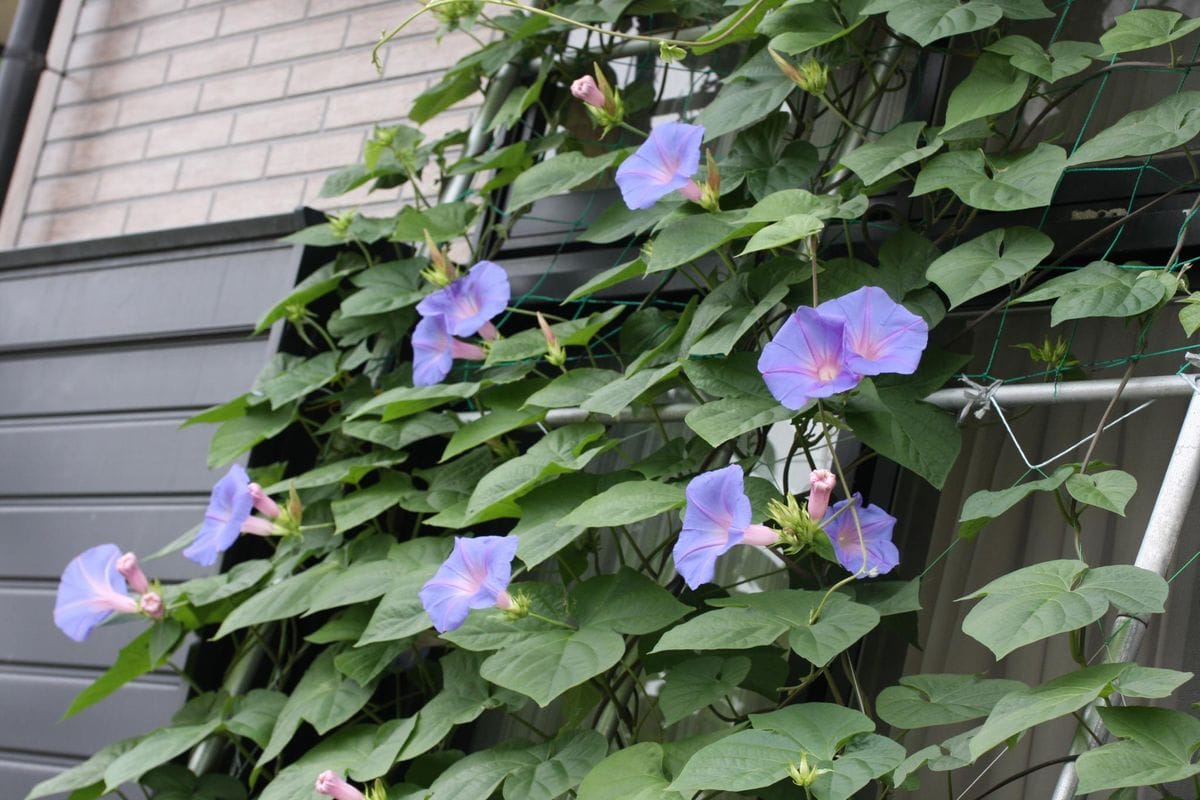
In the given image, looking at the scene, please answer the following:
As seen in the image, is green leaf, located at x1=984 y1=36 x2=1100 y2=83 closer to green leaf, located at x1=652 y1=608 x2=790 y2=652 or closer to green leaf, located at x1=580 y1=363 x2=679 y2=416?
green leaf, located at x1=580 y1=363 x2=679 y2=416

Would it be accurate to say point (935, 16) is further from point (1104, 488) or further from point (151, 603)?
point (151, 603)

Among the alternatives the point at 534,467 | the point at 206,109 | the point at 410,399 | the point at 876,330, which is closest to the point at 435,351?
the point at 410,399

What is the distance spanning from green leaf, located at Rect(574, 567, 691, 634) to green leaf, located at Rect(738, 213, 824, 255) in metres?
0.40

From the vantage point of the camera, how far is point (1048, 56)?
159cm

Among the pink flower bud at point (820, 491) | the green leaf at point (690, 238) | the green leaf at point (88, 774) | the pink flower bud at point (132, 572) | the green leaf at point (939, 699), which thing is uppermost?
the green leaf at point (690, 238)

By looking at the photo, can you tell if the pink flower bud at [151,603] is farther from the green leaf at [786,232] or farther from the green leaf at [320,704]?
the green leaf at [786,232]

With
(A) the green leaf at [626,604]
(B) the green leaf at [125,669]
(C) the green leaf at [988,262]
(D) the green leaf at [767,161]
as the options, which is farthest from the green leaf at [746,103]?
(B) the green leaf at [125,669]

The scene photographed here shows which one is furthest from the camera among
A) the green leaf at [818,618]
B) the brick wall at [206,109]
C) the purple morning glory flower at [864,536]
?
the brick wall at [206,109]

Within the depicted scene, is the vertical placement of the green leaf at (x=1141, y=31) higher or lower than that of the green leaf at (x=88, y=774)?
higher

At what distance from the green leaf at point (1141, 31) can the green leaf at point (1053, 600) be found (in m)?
0.62

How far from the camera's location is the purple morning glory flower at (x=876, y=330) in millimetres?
1329

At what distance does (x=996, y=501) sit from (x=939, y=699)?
0.20 m

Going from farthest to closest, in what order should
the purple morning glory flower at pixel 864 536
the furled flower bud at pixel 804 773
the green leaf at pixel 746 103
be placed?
the green leaf at pixel 746 103
the purple morning glory flower at pixel 864 536
the furled flower bud at pixel 804 773

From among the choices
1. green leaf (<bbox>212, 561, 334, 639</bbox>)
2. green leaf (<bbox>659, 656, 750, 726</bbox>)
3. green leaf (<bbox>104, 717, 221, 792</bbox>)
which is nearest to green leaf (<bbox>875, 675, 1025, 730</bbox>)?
green leaf (<bbox>659, 656, 750, 726</bbox>)
